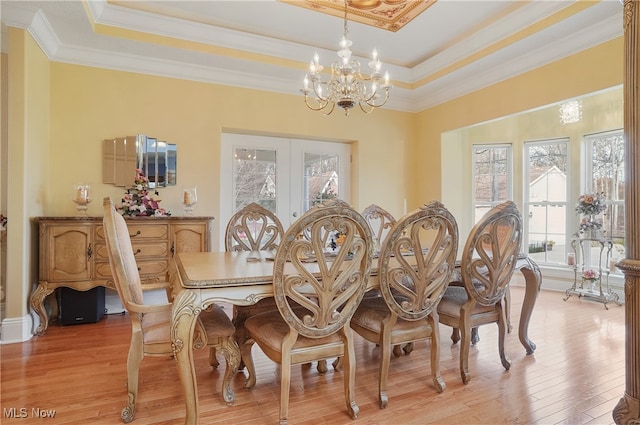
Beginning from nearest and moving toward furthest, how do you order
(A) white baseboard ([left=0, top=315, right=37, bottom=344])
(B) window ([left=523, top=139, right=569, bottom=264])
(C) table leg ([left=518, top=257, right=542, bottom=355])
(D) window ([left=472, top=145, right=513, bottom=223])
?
(C) table leg ([left=518, top=257, right=542, bottom=355]) < (A) white baseboard ([left=0, top=315, right=37, bottom=344]) < (B) window ([left=523, top=139, right=569, bottom=264]) < (D) window ([left=472, top=145, right=513, bottom=223])

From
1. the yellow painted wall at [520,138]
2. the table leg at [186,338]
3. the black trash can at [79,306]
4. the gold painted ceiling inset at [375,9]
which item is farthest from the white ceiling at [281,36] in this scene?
the table leg at [186,338]

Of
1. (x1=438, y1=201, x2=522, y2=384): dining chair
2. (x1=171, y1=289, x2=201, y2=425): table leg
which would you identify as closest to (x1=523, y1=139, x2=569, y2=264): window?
(x1=438, y1=201, x2=522, y2=384): dining chair

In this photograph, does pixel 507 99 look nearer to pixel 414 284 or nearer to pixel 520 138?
pixel 520 138

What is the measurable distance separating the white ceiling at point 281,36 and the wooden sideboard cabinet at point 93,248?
170 cm

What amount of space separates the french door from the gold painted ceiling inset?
1738mm

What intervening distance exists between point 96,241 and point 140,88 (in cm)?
173

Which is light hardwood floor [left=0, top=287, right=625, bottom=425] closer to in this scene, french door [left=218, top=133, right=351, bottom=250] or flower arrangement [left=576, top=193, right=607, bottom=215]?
flower arrangement [left=576, top=193, right=607, bottom=215]

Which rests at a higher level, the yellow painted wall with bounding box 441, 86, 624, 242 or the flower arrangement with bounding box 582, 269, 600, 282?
the yellow painted wall with bounding box 441, 86, 624, 242

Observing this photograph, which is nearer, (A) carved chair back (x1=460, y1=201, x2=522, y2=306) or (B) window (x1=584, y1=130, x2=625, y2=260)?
(A) carved chair back (x1=460, y1=201, x2=522, y2=306)

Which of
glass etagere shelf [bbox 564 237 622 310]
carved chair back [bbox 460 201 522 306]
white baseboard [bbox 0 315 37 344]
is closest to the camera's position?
carved chair back [bbox 460 201 522 306]

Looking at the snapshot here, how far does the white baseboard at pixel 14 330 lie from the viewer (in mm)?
2844

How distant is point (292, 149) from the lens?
4.76 meters

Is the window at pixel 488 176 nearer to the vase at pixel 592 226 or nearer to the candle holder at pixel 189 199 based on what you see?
the vase at pixel 592 226

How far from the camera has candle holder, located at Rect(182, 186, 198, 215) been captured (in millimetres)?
3797
